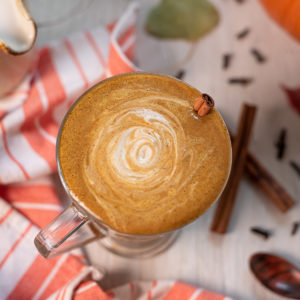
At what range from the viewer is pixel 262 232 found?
2.43ft

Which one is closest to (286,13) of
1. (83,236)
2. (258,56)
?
(258,56)

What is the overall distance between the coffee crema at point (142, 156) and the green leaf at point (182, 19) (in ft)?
1.21

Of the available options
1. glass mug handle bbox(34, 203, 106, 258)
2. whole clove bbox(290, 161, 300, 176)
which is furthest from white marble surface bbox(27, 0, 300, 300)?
glass mug handle bbox(34, 203, 106, 258)

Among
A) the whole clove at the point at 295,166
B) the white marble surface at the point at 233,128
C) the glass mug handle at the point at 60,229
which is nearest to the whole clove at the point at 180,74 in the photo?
the white marble surface at the point at 233,128

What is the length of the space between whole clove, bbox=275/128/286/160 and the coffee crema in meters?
0.29

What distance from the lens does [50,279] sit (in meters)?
0.67

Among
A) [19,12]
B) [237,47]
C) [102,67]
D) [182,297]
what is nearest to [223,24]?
[237,47]

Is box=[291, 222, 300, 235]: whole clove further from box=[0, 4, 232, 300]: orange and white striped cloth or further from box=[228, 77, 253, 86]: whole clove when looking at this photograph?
box=[228, 77, 253, 86]: whole clove

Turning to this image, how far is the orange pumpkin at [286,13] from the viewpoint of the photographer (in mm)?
783

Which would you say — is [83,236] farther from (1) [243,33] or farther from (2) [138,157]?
(1) [243,33]

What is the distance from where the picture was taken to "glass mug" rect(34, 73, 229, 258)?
1.74 feet

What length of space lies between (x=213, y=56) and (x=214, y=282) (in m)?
0.48

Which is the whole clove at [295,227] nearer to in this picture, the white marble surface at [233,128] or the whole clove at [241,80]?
the white marble surface at [233,128]

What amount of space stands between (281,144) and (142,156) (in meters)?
0.38
